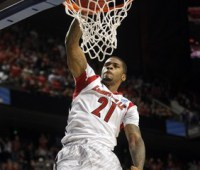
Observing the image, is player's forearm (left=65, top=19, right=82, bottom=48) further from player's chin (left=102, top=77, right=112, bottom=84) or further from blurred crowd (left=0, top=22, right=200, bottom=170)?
blurred crowd (left=0, top=22, right=200, bottom=170)

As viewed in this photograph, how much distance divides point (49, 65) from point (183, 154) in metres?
5.86

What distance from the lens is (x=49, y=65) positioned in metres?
16.2

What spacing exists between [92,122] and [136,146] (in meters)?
0.49

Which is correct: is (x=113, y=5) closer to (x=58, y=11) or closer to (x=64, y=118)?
(x=64, y=118)

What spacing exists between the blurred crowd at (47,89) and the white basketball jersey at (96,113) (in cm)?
699

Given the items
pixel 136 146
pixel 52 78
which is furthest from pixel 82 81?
pixel 52 78

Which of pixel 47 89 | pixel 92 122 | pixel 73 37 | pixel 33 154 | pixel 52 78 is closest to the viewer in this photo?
pixel 92 122

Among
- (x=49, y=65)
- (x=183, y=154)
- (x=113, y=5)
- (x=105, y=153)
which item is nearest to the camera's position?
(x=105, y=153)

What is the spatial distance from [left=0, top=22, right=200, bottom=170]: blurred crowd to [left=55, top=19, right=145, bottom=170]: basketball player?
700cm

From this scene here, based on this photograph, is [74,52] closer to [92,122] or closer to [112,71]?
[112,71]

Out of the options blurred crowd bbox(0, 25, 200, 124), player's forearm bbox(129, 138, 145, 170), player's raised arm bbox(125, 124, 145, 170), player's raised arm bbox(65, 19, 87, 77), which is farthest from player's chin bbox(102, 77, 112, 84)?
blurred crowd bbox(0, 25, 200, 124)

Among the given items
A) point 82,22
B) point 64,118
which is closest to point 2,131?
point 64,118

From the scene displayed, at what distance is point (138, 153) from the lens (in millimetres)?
4578

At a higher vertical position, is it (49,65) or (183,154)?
(49,65)
